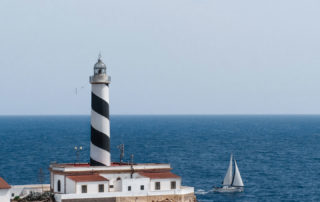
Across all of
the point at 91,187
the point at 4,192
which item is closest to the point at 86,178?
the point at 91,187

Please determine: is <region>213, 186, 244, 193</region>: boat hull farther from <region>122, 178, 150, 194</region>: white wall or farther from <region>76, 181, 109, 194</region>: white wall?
<region>76, 181, 109, 194</region>: white wall

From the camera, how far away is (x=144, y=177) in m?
60.8

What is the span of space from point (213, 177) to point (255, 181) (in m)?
7.46

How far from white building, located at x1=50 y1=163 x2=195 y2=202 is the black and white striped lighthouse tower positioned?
2.42 metres

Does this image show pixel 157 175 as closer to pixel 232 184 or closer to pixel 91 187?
pixel 91 187

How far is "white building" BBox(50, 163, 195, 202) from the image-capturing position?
57812 mm

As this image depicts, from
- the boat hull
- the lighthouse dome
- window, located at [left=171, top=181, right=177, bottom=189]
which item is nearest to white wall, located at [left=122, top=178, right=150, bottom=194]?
window, located at [left=171, top=181, right=177, bottom=189]

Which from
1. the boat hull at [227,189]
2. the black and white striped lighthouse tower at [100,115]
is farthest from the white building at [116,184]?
the boat hull at [227,189]

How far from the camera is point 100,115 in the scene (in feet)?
208

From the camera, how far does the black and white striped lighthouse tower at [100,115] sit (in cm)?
6322

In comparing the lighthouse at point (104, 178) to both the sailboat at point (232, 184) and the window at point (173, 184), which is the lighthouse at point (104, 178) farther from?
the sailboat at point (232, 184)

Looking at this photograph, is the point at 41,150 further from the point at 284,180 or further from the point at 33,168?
the point at 284,180

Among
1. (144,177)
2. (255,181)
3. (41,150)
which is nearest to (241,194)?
(255,181)

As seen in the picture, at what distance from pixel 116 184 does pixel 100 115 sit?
7.44 m
